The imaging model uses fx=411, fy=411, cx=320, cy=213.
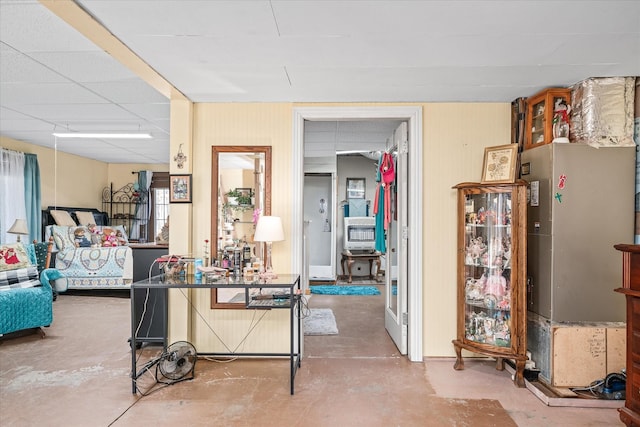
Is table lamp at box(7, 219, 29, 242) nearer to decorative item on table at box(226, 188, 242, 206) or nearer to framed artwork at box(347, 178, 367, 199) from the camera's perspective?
decorative item on table at box(226, 188, 242, 206)

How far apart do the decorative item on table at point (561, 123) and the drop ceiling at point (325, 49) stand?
190mm

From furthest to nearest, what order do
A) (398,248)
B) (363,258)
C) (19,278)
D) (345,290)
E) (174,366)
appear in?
(363,258), (345,290), (19,278), (398,248), (174,366)

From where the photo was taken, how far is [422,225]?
149 inches

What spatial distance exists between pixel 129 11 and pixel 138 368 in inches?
112

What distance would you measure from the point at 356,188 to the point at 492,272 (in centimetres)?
551

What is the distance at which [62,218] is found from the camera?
24.1 feet

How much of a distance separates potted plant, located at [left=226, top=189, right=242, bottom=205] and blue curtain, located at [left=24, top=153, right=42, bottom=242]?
15.9 feet

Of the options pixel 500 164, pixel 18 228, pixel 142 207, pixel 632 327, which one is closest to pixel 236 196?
pixel 500 164

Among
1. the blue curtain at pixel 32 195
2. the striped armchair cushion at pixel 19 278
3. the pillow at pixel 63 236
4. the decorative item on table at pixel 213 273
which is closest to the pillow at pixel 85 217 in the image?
the pillow at pixel 63 236

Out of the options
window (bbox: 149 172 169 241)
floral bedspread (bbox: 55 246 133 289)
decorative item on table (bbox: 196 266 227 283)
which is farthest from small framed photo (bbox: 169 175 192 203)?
window (bbox: 149 172 169 241)

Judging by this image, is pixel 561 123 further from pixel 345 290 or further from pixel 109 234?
pixel 109 234

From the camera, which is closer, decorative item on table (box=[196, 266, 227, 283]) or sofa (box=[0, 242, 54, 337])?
decorative item on table (box=[196, 266, 227, 283])

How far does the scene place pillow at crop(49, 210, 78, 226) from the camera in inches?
284

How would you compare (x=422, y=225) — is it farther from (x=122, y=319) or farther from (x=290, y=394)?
(x=122, y=319)
